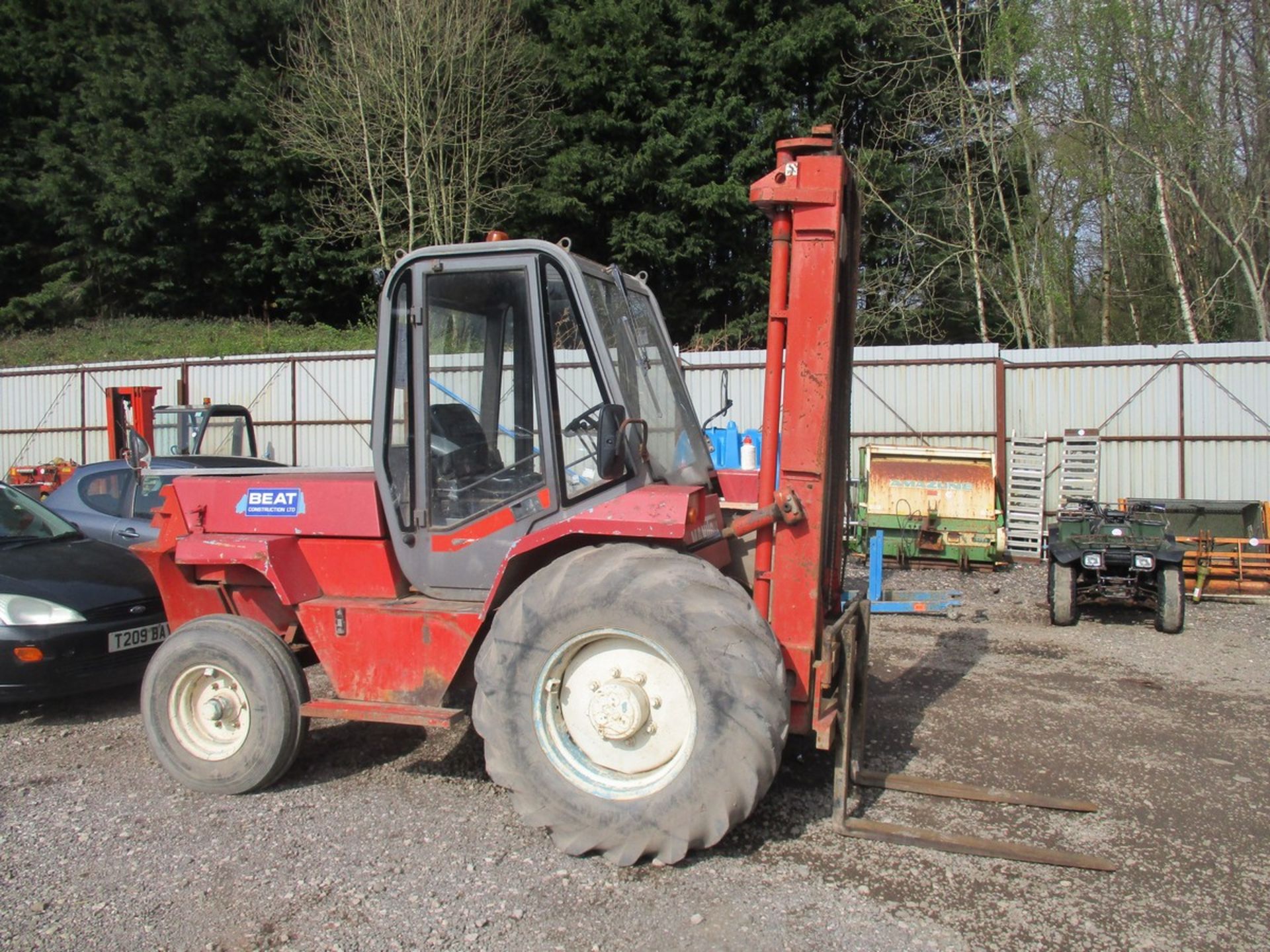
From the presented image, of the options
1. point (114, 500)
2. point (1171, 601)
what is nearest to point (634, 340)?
point (1171, 601)

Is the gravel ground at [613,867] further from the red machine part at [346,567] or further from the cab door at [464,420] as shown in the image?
the cab door at [464,420]

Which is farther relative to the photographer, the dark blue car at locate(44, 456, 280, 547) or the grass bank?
the grass bank

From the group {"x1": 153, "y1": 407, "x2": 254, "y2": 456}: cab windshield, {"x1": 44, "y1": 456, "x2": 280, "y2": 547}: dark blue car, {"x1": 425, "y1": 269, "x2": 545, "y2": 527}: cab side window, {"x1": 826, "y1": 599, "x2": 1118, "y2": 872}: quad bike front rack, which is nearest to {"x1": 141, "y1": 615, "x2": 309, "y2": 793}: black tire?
{"x1": 425, "y1": 269, "x2": 545, "y2": 527}: cab side window

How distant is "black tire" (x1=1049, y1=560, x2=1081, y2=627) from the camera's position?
9.42 meters

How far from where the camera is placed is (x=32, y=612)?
580 centimetres

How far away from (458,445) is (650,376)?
100cm

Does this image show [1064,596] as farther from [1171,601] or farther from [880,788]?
[880,788]

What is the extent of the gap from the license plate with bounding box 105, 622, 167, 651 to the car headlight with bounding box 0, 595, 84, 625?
0.23 meters

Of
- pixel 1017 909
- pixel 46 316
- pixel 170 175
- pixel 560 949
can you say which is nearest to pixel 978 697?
pixel 1017 909

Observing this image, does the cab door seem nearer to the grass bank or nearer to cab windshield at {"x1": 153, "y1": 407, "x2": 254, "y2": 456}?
cab windshield at {"x1": 153, "y1": 407, "x2": 254, "y2": 456}

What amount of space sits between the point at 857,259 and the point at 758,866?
304 cm

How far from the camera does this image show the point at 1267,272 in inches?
677

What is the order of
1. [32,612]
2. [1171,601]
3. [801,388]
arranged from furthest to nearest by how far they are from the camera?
1. [1171,601]
2. [32,612]
3. [801,388]

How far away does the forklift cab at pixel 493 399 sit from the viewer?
454 cm
